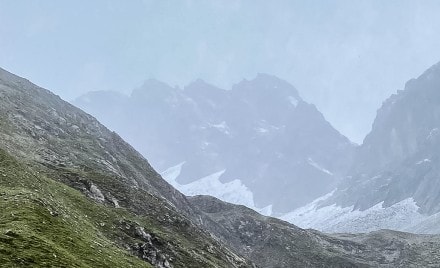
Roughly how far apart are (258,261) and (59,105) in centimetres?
7698

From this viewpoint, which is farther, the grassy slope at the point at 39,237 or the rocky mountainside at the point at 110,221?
the rocky mountainside at the point at 110,221

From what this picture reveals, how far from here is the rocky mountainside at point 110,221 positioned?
86.9 feet

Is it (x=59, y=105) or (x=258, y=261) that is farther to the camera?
(x=59, y=105)

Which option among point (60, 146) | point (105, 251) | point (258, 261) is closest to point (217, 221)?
point (258, 261)

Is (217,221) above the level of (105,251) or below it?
above

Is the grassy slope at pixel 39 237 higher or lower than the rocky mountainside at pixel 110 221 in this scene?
lower

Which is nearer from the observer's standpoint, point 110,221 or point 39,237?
point 39,237

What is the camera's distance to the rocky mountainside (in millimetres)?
26484

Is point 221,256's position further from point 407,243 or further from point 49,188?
point 407,243

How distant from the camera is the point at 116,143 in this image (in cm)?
12294

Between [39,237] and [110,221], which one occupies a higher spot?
[110,221]

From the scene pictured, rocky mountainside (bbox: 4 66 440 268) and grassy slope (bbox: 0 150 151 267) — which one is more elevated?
rocky mountainside (bbox: 4 66 440 268)

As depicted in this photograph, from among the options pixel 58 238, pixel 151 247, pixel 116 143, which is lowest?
pixel 58 238

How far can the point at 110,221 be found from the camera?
150 ft
